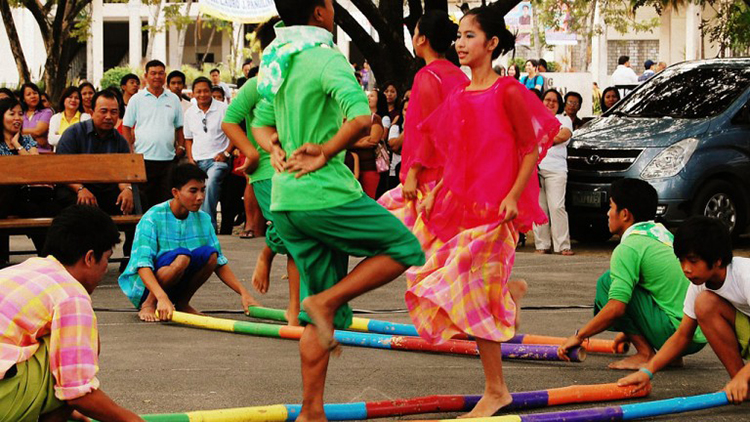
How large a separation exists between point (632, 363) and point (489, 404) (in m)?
1.50

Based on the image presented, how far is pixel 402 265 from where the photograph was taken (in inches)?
220

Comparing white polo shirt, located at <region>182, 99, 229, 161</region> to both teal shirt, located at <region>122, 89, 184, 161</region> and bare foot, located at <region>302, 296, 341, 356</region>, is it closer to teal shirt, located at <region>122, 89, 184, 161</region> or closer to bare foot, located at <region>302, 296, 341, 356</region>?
teal shirt, located at <region>122, 89, 184, 161</region>

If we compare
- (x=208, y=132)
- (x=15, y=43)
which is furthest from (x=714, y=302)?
(x=15, y=43)

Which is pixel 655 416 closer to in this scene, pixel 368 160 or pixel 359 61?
pixel 368 160

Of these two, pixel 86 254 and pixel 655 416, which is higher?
pixel 86 254

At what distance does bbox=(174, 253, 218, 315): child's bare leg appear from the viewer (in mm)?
9023

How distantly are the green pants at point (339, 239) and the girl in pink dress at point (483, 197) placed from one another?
29.0 inches

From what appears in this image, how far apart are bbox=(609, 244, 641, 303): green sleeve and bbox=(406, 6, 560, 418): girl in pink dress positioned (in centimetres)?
53

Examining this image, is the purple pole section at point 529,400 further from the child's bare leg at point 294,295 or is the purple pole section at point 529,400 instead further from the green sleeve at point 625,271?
the child's bare leg at point 294,295

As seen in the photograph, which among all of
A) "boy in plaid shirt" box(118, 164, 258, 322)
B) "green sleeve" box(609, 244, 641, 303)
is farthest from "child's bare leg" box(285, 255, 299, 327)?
"green sleeve" box(609, 244, 641, 303)

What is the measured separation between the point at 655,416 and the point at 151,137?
9.40 metres

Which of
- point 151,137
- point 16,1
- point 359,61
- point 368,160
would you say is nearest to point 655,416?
point 151,137

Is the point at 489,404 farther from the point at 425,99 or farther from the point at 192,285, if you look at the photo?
the point at 192,285

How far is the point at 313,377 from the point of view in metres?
5.50
